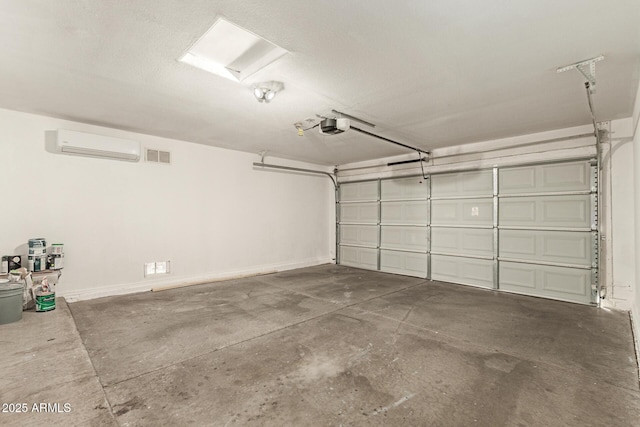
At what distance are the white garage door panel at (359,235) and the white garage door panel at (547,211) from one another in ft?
8.79

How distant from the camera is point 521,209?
476cm

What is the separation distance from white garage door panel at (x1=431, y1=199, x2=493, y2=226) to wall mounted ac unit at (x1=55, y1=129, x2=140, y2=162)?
5432mm

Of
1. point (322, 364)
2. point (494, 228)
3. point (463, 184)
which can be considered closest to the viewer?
point (322, 364)

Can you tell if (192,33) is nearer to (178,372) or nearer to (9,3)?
(9,3)

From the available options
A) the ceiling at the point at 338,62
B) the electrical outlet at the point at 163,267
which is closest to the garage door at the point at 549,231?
the ceiling at the point at 338,62

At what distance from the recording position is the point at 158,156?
489 cm

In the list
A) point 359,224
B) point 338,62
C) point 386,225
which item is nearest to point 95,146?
point 338,62

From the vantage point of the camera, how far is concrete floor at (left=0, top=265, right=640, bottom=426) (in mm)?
1764

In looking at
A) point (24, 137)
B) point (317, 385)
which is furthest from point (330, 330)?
point (24, 137)

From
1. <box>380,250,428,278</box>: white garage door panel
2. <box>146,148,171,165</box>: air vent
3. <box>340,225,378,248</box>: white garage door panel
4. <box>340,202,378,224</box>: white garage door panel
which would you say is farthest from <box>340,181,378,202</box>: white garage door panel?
<box>146,148,171,165</box>: air vent

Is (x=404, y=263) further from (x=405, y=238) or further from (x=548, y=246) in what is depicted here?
(x=548, y=246)

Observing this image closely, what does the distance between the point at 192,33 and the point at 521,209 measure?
518 centimetres

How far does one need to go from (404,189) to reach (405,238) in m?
1.07

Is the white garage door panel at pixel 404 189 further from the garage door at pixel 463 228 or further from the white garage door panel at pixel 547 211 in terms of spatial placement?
the white garage door panel at pixel 547 211
